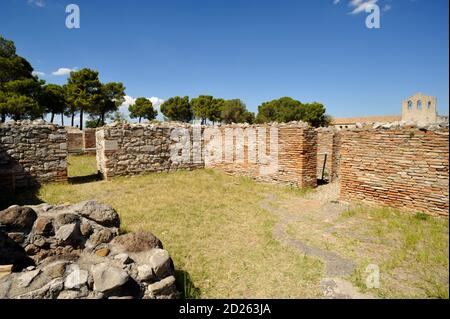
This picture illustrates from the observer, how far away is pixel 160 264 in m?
→ 2.86

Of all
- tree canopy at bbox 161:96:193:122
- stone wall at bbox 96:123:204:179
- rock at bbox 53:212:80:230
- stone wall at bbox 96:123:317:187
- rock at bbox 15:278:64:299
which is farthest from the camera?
tree canopy at bbox 161:96:193:122

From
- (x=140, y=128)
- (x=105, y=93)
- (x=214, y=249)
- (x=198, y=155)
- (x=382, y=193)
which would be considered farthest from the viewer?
(x=105, y=93)

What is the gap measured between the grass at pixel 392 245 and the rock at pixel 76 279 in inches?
128

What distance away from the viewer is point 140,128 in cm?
1006

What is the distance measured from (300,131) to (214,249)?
17.9ft

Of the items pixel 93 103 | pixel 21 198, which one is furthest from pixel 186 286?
pixel 93 103

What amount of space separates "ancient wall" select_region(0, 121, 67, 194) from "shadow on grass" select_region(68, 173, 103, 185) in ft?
2.25

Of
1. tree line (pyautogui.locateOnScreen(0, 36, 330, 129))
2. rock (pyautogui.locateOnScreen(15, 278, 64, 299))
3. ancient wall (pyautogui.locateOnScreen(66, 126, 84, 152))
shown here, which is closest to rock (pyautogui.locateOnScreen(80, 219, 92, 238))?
rock (pyautogui.locateOnScreen(15, 278, 64, 299))

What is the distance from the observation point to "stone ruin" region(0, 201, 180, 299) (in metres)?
2.46

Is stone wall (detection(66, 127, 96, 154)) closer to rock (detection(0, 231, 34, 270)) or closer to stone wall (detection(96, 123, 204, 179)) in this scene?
stone wall (detection(96, 123, 204, 179))

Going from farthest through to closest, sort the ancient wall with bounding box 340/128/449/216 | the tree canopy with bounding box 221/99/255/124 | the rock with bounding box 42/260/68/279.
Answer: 1. the tree canopy with bounding box 221/99/255/124
2. the ancient wall with bounding box 340/128/449/216
3. the rock with bounding box 42/260/68/279

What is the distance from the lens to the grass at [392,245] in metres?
3.18
